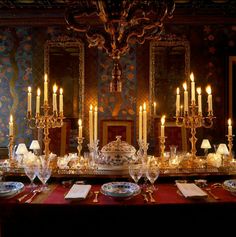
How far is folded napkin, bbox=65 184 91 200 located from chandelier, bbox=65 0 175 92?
2.81 feet

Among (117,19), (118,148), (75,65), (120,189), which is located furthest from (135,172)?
(75,65)

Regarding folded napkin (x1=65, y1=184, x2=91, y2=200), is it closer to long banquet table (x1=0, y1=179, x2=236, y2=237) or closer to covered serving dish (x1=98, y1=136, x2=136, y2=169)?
long banquet table (x1=0, y1=179, x2=236, y2=237)

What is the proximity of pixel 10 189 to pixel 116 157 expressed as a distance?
0.88 metres

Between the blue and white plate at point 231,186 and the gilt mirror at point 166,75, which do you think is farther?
the gilt mirror at point 166,75

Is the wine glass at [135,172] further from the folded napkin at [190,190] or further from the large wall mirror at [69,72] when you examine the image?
the large wall mirror at [69,72]

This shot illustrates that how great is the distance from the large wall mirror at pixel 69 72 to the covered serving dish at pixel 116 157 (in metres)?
Result: 3.36

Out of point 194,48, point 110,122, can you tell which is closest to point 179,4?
point 194,48

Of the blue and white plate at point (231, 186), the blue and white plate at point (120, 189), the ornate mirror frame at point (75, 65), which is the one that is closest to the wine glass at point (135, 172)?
the blue and white plate at point (120, 189)

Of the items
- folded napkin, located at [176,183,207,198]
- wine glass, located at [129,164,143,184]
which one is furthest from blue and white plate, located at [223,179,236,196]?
wine glass, located at [129,164,143,184]

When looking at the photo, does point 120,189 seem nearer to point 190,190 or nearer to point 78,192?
point 78,192

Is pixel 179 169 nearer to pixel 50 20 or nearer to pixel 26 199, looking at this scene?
pixel 26 199

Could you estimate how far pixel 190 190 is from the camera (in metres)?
2.04

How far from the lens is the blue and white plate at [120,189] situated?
191 cm

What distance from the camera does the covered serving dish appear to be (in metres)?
2.42
